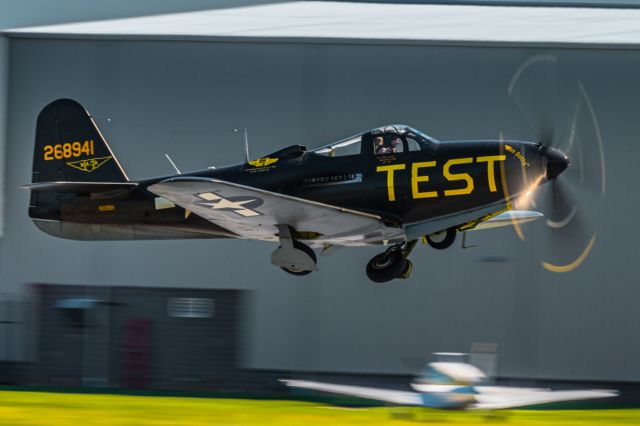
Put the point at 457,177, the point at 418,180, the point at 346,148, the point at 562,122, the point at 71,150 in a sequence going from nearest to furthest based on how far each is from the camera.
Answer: the point at 457,177
the point at 418,180
the point at 346,148
the point at 71,150
the point at 562,122

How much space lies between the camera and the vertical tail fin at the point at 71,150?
51.6ft

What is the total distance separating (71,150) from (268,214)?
13.7 ft

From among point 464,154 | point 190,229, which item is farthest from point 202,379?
point 464,154

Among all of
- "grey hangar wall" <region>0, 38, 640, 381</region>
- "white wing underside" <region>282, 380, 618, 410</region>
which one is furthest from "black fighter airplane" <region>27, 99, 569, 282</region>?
"grey hangar wall" <region>0, 38, 640, 381</region>

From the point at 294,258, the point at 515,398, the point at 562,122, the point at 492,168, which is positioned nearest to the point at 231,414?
the point at 294,258

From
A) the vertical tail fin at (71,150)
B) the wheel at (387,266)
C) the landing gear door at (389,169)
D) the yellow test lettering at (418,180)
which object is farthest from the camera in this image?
the vertical tail fin at (71,150)

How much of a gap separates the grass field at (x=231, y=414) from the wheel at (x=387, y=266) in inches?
72.6

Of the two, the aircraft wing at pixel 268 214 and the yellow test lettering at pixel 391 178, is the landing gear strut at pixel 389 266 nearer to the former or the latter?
the aircraft wing at pixel 268 214

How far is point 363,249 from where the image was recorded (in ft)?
65.0

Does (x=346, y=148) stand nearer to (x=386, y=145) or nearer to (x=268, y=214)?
(x=386, y=145)

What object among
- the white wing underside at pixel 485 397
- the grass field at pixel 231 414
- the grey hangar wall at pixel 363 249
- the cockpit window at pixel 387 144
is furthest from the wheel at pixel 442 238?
the grey hangar wall at pixel 363 249

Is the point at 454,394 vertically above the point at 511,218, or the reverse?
the point at 511,218

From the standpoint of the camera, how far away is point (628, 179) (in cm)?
1953

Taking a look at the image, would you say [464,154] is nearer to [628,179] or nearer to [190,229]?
[190,229]
